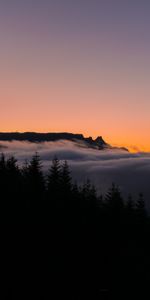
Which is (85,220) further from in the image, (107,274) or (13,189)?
(13,189)

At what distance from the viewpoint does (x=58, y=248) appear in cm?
5078

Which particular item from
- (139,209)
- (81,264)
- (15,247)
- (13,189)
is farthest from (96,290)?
(139,209)

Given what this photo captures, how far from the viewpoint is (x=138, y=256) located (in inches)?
2655

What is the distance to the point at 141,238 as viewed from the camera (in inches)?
3428

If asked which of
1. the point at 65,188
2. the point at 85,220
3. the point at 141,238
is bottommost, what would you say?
the point at 141,238

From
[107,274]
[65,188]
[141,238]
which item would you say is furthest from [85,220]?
[141,238]

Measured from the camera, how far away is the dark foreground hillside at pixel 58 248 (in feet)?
140

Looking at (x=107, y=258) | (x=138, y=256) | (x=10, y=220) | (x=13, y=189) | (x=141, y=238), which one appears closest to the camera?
(x=10, y=220)

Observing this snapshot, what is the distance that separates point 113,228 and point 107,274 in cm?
1779

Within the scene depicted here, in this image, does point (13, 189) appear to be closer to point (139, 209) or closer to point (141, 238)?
point (141, 238)

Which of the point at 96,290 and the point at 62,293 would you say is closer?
the point at 62,293

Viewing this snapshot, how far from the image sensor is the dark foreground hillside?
42.7 meters

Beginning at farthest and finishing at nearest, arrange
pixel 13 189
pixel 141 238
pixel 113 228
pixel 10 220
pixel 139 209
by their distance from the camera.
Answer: pixel 139 209
pixel 141 238
pixel 113 228
pixel 13 189
pixel 10 220

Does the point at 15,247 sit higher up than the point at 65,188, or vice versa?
the point at 65,188
